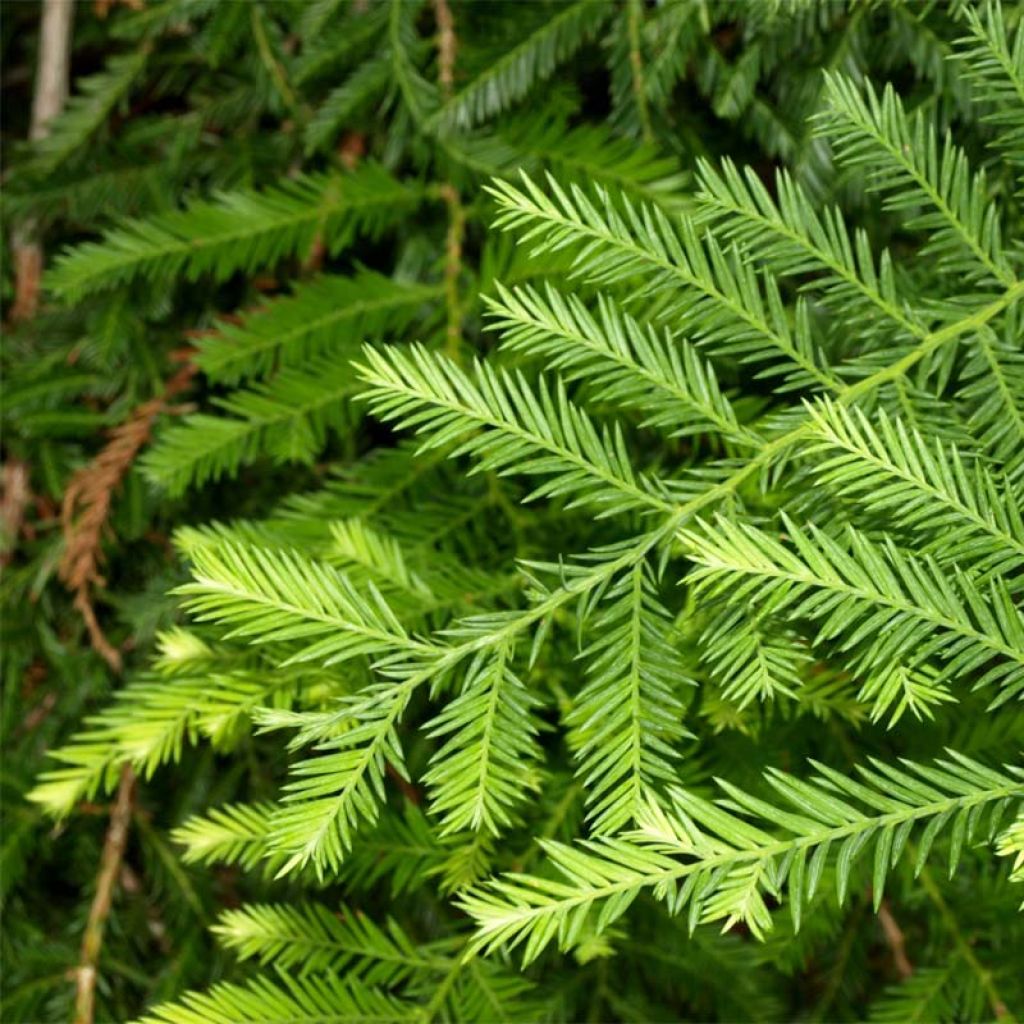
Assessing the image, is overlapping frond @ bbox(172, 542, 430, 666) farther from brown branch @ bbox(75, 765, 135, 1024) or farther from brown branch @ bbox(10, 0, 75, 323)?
brown branch @ bbox(10, 0, 75, 323)

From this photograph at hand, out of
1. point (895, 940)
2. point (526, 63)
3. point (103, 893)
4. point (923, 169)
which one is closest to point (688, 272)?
point (923, 169)

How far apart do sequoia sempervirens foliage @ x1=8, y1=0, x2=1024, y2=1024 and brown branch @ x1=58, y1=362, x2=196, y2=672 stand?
6cm

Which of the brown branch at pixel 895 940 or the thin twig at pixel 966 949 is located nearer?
the thin twig at pixel 966 949

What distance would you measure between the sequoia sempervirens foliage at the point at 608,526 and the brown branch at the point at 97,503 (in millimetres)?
56

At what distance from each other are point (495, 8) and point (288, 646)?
72 centimetres

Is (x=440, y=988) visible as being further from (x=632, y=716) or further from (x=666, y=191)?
(x=666, y=191)

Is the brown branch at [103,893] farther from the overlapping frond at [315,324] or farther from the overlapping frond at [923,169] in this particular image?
the overlapping frond at [923,169]

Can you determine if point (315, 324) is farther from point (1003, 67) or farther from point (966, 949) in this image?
point (966, 949)

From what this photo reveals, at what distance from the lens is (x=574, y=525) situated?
94cm

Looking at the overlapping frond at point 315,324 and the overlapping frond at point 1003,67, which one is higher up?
the overlapping frond at point 1003,67

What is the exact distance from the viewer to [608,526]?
2.99 ft

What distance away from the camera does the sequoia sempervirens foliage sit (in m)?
0.59

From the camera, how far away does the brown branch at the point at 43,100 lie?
4.30ft

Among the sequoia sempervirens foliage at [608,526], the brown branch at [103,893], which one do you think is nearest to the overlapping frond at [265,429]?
the sequoia sempervirens foliage at [608,526]
